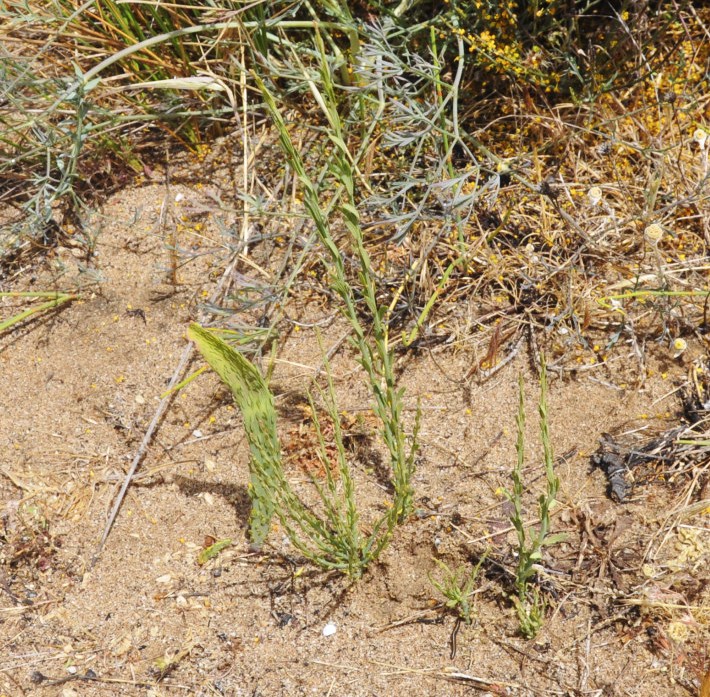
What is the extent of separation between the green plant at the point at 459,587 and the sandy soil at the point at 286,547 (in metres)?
0.03

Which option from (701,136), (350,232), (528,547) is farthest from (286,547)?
(701,136)

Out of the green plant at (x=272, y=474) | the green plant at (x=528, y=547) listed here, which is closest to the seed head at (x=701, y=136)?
the green plant at (x=528, y=547)

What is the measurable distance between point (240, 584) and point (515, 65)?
4.84 ft

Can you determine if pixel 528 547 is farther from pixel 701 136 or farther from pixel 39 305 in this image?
pixel 39 305

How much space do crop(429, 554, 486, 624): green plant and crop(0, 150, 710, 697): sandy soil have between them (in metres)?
0.03

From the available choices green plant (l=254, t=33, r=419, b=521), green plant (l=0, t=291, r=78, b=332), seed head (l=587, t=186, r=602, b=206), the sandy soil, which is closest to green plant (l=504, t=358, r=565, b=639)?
the sandy soil

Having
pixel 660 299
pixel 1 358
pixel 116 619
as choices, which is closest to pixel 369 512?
pixel 116 619

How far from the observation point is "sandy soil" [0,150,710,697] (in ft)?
5.03

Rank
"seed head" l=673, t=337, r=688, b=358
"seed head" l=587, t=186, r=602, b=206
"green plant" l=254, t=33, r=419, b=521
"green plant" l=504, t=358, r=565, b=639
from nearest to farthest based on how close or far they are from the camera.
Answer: "green plant" l=254, t=33, r=419, b=521
"green plant" l=504, t=358, r=565, b=639
"seed head" l=673, t=337, r=688, b=358
"seed head" l=587, t=186, r=602, b=206

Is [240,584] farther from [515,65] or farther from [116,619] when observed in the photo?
[515,65]

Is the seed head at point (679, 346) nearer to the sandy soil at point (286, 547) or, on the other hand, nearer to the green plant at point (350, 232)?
the sandy soil at point (286, 547)

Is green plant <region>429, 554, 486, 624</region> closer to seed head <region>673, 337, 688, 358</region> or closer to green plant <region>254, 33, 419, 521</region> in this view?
green plant <region>254, 33, 419, 521</region>

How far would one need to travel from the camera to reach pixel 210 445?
1893mm

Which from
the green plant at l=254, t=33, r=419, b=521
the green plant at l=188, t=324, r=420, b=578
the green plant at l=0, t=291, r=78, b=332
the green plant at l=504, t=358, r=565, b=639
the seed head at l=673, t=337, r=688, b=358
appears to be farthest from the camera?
the green plant at l=0, t=291, r=78, b=332
